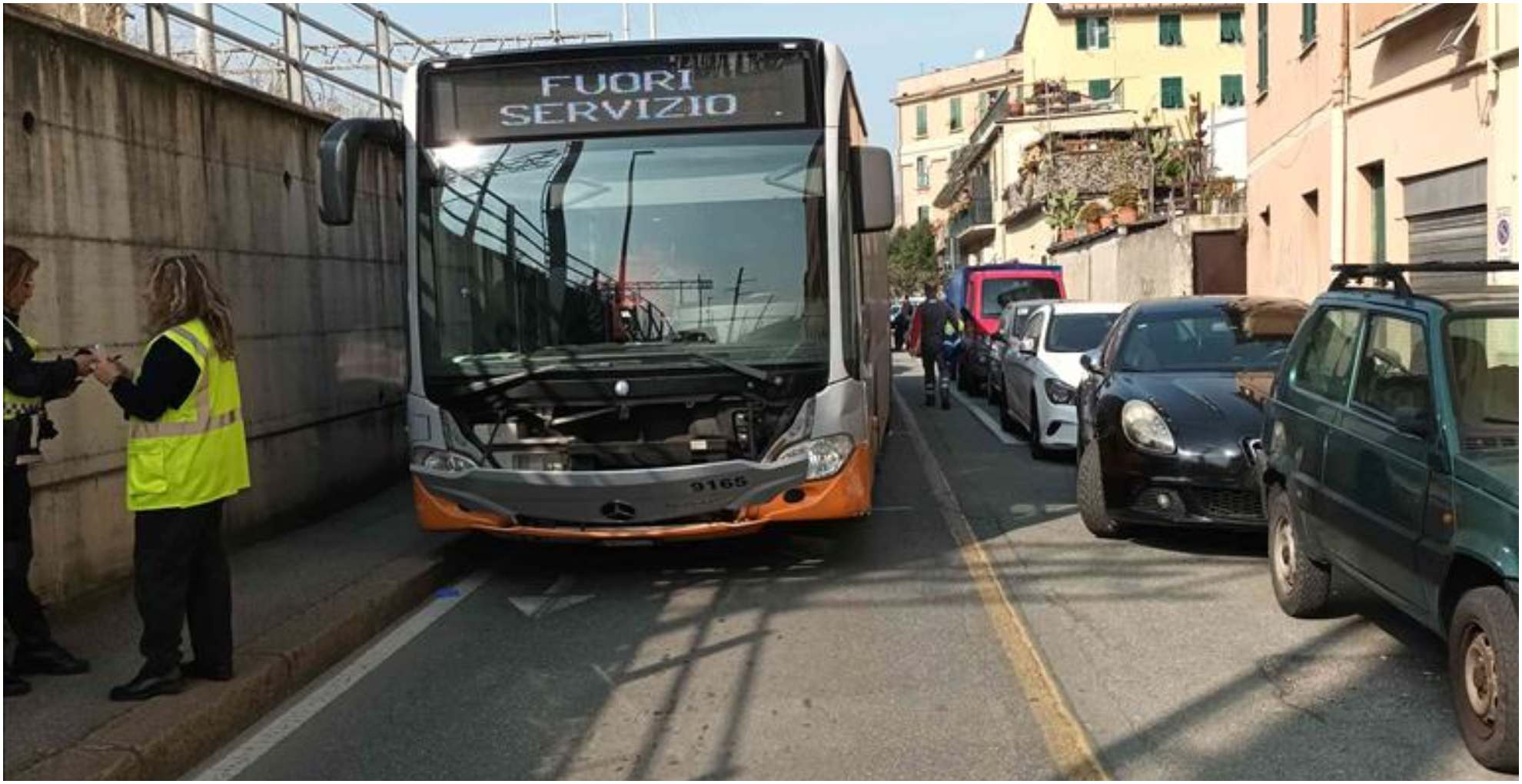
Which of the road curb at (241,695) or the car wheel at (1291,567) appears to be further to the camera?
the car wheel at (1291,567)

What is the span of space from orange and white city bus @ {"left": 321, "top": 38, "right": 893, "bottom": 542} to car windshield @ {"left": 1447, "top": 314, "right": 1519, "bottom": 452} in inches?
123

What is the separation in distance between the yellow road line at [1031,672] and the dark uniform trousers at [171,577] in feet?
10.4

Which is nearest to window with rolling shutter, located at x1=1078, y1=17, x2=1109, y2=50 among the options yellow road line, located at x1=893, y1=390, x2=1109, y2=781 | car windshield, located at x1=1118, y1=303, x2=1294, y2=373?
car windshield, located at x1=1118, y1=303, x2=1294, y2=373

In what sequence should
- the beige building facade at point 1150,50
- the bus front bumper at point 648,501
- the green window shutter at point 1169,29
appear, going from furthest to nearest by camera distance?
the green window shutter at point 1169,29
the beige building facade at point 1150,50
the bus front bumper at point 648,501

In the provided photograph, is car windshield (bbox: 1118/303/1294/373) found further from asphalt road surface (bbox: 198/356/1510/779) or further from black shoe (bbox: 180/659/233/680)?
black shoe (bbox: 180/659/233/680)

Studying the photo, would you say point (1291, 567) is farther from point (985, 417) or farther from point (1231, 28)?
point (1231, 28)

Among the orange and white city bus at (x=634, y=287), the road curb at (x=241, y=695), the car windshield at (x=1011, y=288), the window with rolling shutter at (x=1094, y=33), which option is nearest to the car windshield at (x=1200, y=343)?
the orange and white city bus at (x=634, y=287)

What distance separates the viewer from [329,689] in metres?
5.70

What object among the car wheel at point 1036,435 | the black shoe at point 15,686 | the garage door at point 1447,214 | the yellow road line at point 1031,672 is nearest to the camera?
the yellow road line at point 1031,672

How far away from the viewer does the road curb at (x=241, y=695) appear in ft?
14.6

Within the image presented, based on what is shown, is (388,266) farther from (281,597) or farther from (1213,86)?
(1213,86)

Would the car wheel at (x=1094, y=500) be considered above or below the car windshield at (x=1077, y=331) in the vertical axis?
below

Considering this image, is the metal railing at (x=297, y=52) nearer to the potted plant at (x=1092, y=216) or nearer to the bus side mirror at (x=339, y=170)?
the bus side mirror at (x=339, y=170)

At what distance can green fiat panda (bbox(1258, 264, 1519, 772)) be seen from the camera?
4.32 m
